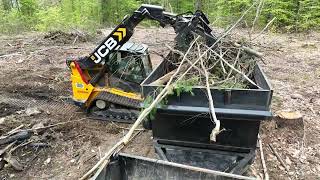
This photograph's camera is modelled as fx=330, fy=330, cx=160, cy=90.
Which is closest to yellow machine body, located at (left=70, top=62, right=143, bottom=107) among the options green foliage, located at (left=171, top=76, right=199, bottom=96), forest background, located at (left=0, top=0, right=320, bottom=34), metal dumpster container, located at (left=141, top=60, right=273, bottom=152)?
metal dumpster container, located at (left=141, top=60, right=273, bottom=152)

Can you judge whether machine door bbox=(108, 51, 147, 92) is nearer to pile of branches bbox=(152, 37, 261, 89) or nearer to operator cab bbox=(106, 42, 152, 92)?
operator cab bbox=(106, 42, 152, 92)

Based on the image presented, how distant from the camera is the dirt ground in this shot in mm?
5426

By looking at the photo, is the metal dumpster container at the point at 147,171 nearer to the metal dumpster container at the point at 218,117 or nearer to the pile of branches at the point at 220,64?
the metal dumpster container at the point at 218,117

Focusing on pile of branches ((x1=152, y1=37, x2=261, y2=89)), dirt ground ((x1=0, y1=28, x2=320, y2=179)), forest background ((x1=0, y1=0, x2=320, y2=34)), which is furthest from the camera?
forest background ((x1=0, y1=0, x2=320, y2=34))

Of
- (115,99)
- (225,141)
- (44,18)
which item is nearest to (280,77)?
(115,99)

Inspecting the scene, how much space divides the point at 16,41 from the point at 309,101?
12004mm

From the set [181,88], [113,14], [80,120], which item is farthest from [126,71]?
[113,14]

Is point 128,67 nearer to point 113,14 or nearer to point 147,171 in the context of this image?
point 147,171

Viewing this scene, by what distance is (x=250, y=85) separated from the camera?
4316mm

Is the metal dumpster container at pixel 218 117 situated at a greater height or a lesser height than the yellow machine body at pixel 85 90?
greater

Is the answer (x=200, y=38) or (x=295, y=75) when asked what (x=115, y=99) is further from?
(x=295, y=75)

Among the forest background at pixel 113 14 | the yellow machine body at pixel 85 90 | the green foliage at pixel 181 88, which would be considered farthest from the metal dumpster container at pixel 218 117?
the forest background at pixel 113 14

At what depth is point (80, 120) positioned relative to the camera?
23.4ft

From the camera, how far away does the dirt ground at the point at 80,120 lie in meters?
5.43
